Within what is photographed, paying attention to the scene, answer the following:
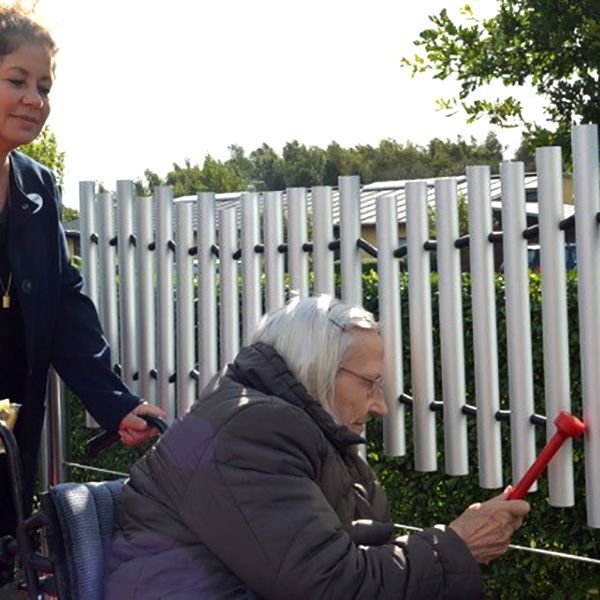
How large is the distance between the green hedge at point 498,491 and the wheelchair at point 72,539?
1918 mm

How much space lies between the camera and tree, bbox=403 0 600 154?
675cm

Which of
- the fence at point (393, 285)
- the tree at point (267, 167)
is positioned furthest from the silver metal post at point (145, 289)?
the tree at point (267, 167)

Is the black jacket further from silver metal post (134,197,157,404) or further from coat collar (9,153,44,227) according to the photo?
silver metal post (134,197,157,404)

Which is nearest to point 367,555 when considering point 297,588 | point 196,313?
point 297,588

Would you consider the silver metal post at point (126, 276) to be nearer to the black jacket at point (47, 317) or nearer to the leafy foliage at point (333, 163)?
the black jacket at point (47, 317)

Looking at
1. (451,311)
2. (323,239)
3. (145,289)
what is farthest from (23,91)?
(145,289)

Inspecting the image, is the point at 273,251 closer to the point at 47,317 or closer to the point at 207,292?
the point at 207,292

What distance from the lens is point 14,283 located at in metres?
3.85

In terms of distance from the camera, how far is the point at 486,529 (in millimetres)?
3010

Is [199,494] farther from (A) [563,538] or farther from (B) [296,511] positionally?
(A) [563,538]

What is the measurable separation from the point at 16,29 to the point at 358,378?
1.39m

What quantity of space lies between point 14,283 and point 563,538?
6.94ft

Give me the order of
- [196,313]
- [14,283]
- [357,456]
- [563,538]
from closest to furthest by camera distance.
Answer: [357,456], [14,283], [563,538], [196,313]

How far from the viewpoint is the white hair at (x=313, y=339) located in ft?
9.86
